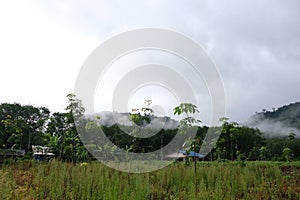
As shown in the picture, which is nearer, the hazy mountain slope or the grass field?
the grass field

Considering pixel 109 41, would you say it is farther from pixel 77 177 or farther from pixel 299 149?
pixel 299 149

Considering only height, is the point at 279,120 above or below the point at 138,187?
above

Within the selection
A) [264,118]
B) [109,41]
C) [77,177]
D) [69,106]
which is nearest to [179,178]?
[77,177]

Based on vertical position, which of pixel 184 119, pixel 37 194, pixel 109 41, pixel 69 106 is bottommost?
pixel 37 194

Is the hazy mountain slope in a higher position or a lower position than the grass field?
higher

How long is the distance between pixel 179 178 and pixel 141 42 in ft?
10.0

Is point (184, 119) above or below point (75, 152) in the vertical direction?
above

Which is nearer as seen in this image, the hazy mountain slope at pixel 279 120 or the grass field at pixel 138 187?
the grass field at pixel 138 187

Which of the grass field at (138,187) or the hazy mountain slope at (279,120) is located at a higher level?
the hazy mountain slope at (279,120)

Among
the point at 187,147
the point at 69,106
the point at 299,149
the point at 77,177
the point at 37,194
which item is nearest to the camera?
the point at 37,194

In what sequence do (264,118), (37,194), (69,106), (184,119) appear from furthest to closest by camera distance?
1. (264,118)
2. (69,106)
3. (184,119)
4. (37,194)

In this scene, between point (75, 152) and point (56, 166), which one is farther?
point (75, 152)

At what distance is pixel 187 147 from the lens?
585 cm

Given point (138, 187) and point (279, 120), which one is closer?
point (138, 187)
